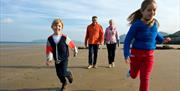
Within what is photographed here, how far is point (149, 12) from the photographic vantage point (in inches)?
243

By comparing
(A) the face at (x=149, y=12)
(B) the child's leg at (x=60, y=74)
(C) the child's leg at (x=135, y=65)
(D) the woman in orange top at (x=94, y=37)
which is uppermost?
(A) the face at (x=149, y=12)

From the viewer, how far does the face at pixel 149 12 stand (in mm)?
6095

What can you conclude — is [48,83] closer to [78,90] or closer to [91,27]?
[78,90]

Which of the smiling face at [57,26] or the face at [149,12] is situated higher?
the face at [149,12]

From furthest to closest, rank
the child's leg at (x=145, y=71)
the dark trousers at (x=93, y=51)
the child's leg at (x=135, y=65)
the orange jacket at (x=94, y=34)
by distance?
the orange jacket at (x=94, y=34) < the dark trousers at (x=93, y=51) < the child's leg at (x=135, y=65) < the child's leg at (x=145, y=71)

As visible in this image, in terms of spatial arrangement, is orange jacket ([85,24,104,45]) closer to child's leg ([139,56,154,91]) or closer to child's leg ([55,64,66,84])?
child's leg ([55,64,66,84])

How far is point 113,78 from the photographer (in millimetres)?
9141

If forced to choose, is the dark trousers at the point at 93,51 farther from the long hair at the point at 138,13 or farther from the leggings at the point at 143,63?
the leggings at the point at 143,63

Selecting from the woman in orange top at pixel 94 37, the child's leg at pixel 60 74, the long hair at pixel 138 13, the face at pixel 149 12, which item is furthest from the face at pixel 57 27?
the woman in orange top at pixel 94 37

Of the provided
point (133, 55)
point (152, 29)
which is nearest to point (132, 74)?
point (133, 55)

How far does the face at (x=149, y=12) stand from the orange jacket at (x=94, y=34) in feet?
19.8

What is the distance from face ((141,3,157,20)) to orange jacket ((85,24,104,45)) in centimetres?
604

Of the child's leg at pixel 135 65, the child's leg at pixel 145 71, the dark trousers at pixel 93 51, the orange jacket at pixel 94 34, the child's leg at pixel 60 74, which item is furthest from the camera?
the orange jacket at pixel 94 34

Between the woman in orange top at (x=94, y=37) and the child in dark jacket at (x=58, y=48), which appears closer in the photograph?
the child in dark jacket at (x=58, y=48)
